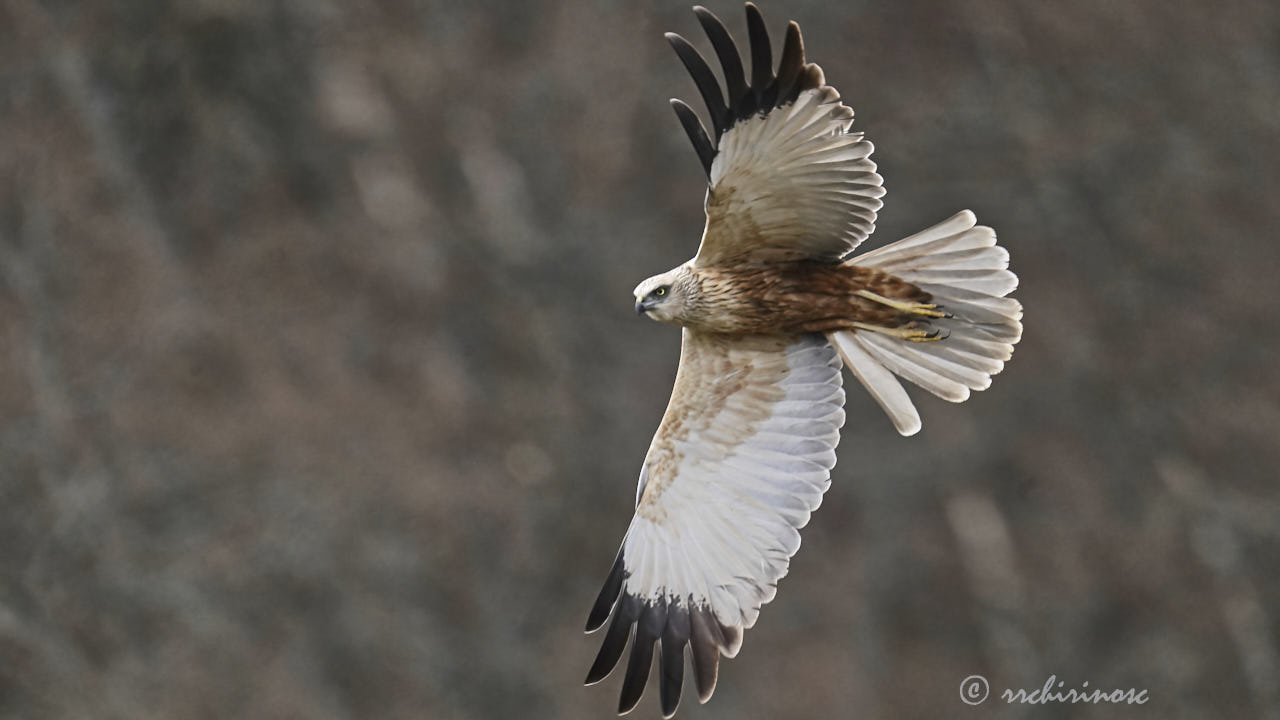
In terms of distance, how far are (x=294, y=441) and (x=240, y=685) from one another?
5.07ft

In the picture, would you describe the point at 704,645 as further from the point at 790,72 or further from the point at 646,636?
the point at 790,72

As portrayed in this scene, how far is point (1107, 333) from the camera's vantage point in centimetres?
1046

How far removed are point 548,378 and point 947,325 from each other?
632cm

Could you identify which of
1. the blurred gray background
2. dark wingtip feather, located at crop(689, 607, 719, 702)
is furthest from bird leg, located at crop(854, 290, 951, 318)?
the blurred gray background

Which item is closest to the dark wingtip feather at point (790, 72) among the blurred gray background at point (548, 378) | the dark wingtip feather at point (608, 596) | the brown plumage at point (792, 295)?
the brown plumage at point (792, 295)

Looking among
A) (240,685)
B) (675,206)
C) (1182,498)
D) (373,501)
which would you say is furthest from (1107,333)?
(240,685)

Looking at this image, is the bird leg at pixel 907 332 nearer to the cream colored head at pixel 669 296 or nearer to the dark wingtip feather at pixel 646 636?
the cream colored head at pixel 669 296

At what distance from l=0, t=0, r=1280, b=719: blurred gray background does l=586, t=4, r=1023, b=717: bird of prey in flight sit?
5.39 m

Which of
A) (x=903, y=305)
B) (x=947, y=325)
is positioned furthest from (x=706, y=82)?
(x=947, y=325)

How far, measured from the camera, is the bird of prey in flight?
390 cm

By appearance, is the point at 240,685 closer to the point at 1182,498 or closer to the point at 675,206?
the point at 675,206

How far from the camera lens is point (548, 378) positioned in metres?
10.5

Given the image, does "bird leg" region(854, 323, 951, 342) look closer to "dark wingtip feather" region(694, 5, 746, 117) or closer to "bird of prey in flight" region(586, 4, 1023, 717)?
"bird of prey in flight" region(586, 4, 1023, 717)

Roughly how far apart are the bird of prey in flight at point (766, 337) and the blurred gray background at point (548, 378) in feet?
17.7
